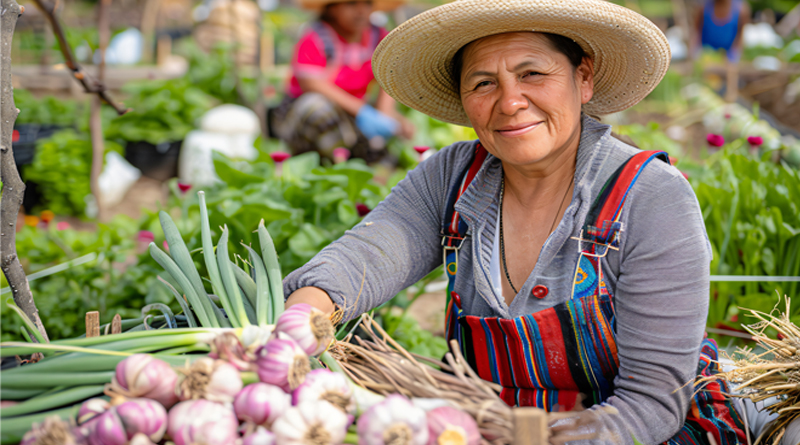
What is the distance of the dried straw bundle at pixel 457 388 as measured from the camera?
801 mm

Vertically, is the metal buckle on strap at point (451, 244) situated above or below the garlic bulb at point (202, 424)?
above

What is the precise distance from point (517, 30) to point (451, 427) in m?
0.96

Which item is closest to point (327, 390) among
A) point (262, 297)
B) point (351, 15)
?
point (262, 297)

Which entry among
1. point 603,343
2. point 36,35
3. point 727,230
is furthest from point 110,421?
point 36,35

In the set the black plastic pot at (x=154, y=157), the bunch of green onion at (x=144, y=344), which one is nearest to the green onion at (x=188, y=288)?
the bunch of green onion at (x=144, y=344)

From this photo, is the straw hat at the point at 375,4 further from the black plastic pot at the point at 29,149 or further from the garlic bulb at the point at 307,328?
the garlic bulb at the point at 307,328

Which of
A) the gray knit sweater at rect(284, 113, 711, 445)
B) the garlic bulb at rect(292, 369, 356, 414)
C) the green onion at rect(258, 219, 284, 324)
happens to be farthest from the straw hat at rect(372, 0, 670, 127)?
the garlic bulb at rect(292, 369, 356, 414)

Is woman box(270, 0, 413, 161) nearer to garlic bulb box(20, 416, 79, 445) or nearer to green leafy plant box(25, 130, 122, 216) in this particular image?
green leafy plant box(25, 130, 122, 216)

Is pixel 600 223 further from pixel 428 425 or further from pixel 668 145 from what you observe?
pixel 668 145

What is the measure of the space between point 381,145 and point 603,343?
327 cm

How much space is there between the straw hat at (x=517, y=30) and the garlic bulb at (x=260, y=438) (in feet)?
3.18

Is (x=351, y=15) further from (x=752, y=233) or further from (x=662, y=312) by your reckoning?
(x=662, y=312)

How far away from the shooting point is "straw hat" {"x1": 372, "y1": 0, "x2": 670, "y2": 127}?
1272 mm

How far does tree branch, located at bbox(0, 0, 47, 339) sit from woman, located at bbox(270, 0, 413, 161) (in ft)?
10.2
